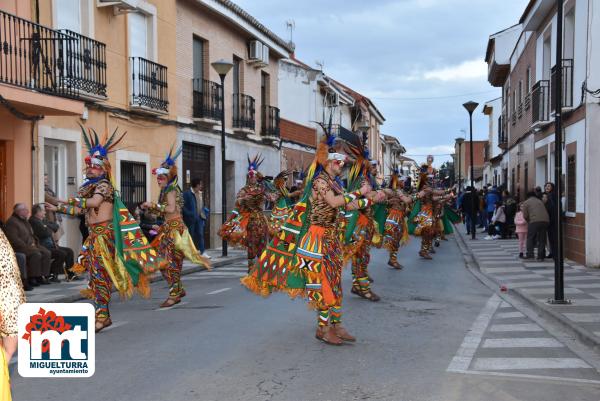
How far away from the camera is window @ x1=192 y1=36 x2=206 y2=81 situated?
2108cm

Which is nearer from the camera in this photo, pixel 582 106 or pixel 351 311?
pixel 351 311

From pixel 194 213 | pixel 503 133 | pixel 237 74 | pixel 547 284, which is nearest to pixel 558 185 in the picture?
pixel 547 284

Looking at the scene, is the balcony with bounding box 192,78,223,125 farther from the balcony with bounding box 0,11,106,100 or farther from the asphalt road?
the asphalt road

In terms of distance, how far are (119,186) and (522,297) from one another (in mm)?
10066

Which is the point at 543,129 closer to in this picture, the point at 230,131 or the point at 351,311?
the point at 230,131

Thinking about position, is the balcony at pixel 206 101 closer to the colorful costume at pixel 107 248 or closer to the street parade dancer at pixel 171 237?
the street parade dancer at pixel 171 237

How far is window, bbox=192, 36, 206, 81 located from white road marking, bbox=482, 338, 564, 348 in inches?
603

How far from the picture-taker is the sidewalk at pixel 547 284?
26.5ft

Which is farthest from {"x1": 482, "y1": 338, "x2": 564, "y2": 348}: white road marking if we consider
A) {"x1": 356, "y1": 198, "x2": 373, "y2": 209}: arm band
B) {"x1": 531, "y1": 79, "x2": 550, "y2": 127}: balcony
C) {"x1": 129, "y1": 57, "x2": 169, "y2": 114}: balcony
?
{"x1": 531, "y1": 79, "x2": 550, "y2": 127}: balcony

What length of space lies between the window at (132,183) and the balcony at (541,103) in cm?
1080

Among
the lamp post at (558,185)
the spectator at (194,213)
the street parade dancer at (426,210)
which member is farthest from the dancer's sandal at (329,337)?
the spectator at (194,213)

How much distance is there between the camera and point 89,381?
A: 5.68 m

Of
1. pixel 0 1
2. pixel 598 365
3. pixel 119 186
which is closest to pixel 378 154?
pixel 119 186

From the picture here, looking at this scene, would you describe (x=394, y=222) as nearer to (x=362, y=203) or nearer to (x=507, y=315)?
(x=507, y=315)
